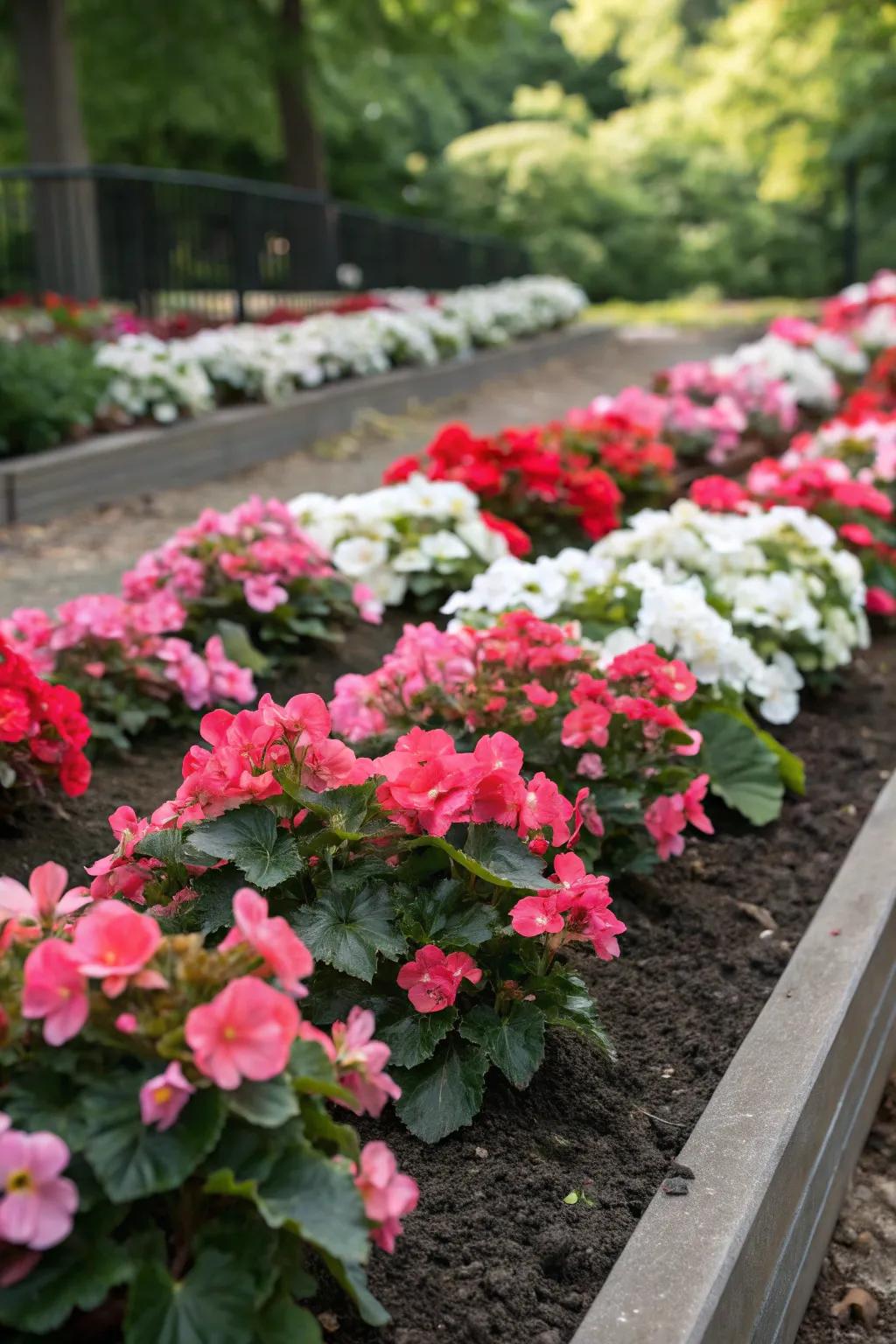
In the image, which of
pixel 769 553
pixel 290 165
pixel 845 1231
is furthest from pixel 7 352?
pixel 290 165

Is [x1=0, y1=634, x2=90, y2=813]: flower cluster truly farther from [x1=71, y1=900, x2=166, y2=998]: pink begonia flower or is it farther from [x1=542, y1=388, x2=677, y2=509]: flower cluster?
[x1=542, y1=388, x2=677, y2=509]: flower cluster

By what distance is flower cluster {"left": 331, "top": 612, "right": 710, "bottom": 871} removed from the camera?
8.98 ft

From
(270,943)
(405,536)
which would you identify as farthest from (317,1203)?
(405,536)

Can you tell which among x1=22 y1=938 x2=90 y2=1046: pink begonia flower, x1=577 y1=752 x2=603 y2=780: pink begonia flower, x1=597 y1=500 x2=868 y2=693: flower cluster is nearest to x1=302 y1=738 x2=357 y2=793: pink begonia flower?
x1=22 y1=938 x2=90 y2=1046: pink begonia flower

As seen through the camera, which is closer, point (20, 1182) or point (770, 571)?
point (20, 1182)

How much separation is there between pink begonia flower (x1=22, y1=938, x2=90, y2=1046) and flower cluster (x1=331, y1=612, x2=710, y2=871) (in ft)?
4.71

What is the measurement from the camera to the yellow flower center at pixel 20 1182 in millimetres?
1268

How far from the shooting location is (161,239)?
30.7 feet

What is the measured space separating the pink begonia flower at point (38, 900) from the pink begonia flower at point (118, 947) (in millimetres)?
181

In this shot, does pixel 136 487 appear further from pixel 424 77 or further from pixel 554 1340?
pixel 424 77

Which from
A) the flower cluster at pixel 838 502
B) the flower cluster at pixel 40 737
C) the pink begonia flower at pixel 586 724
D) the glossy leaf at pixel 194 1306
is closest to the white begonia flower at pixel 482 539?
the flower cluster at pixel 838 502

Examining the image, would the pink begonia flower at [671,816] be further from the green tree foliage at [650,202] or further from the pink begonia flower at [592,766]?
the green tree foliage at [650,202]

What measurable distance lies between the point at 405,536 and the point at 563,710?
1561 mm

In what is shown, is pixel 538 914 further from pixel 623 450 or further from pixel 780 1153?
pixel 623 450
